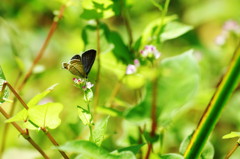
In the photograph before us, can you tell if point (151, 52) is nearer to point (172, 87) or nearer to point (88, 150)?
point (172, 87)

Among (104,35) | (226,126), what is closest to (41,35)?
(226,126)

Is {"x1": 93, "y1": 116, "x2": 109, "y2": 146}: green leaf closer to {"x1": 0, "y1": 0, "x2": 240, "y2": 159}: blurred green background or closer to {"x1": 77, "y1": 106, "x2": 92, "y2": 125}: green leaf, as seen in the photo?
{"x1": 77, "y1": 106, "x2": 92, "y2": 125}: green leaf

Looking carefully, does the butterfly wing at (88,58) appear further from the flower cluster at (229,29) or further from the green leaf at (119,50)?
the flower cluster at (229,29)

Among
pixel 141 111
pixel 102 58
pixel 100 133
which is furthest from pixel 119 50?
pixel 100 133

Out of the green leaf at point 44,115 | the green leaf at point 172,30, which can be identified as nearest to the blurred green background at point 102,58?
the green leaf at point 172,30

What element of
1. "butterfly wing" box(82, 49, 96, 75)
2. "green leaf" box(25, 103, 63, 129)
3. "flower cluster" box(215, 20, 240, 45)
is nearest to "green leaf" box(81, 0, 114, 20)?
"butterfly wing" box(82, 49, 96, 75)

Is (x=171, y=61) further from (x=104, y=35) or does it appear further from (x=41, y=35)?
(x=41, y=35)
